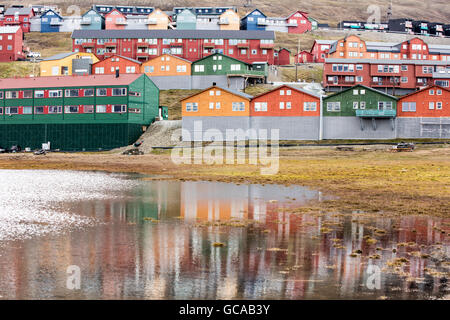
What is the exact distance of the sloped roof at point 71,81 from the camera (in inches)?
3423

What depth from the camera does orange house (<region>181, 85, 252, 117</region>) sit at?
82.4 meters

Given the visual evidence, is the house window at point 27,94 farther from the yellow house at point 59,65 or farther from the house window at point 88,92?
the yellow house at point 59,65

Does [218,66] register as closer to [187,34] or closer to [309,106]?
[187,34]

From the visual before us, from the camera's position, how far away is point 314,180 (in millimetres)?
45906

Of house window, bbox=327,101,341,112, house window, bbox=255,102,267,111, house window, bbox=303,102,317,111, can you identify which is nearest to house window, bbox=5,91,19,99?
house window, bbox=255,102,267,111

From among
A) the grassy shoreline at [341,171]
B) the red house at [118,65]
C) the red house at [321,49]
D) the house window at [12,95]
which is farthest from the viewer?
the red house at [321,49]

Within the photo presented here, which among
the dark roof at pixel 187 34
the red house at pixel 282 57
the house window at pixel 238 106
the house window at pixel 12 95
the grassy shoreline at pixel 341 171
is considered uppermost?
the dark roof at pixel 187 34

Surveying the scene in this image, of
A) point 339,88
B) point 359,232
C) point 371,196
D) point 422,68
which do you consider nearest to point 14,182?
point 371,196

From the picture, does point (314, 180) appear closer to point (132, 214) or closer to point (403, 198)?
point (403, 198)

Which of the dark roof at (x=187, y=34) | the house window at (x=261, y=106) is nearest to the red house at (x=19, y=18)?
the dark roof at (x=187, y=34)

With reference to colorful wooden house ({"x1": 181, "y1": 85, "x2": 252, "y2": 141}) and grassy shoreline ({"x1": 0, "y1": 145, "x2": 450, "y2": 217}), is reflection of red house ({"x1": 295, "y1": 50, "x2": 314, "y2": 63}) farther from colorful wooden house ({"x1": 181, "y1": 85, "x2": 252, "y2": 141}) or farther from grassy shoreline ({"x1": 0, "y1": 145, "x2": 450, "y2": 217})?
grassy shoreline ({"x1": 0, "y1": 145, "x2": 450, "y2": 217})

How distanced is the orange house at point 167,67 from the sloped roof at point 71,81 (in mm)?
22268

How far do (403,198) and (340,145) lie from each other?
41690 millimetres

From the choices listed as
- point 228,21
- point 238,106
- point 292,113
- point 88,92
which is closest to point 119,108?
point 88,92
